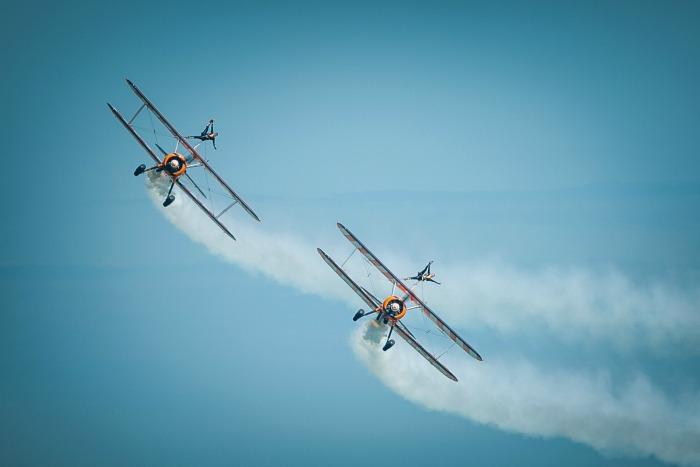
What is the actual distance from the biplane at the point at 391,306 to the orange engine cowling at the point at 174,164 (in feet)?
46.2

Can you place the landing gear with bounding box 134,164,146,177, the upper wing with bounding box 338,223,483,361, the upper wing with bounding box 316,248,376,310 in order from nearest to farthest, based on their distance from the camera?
the upper wing with bounding box 316,248,376,310, the landing gear with bounding box 134,164,146,177, the upper wing with bounding box 338,223,483,361

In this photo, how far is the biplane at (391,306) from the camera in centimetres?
4109

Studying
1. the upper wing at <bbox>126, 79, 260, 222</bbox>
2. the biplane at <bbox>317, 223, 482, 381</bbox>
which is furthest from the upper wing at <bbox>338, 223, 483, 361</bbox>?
the upper wing at <bbox>126, 79, 260, 222</bbox>

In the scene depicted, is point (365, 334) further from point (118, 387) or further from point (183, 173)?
point (118, 387)

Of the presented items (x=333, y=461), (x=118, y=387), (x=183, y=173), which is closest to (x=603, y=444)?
(x=183, y=173)

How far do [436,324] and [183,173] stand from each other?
25113mm

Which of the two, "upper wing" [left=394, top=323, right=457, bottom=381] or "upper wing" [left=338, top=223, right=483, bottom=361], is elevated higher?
"upper wing" [left=338, top=223, right=483, bottom=361]

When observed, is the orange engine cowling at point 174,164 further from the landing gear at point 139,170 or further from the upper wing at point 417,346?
the upper wing at point 417,346

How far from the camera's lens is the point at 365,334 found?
4334 cm

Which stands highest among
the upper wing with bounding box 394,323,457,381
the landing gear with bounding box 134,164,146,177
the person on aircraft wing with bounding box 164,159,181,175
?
the person on aircraft wing with bounding box 164,159,181,175

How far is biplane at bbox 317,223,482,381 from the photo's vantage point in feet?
135

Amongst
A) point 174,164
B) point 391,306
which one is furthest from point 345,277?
point 174,164

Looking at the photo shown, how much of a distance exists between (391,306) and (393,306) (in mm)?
156

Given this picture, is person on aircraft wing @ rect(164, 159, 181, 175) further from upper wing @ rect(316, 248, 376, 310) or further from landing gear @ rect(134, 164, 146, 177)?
upper wing @ rect(316, 248, 376, 310)
